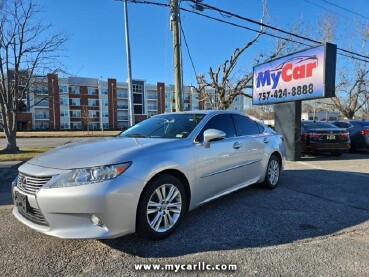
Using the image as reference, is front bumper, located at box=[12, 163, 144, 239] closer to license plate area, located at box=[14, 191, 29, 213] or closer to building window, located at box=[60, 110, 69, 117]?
license plate area, located at box=[14, 191, 29, 213]

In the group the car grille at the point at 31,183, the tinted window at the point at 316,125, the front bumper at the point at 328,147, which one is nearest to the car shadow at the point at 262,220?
the car grille at the point at 31,183

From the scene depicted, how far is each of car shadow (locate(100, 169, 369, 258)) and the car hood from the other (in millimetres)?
1006

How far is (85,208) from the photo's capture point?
2.95 m

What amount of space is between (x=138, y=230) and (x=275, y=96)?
9.15 m

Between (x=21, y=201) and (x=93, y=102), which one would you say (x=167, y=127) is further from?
(x=93, y=102)

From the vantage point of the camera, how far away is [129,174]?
10.4 feet

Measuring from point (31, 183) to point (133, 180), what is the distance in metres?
1.09

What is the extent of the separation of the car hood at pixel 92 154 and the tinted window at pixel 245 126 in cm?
177

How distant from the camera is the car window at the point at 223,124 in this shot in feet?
15.2

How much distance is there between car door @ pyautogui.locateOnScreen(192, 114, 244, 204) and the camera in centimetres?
407

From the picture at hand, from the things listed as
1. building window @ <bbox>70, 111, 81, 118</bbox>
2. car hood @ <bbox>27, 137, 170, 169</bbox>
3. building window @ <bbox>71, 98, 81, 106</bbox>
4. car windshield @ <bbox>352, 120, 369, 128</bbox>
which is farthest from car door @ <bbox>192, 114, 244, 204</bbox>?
building window @ <bbox>71, 98, 81, 106</bbox>

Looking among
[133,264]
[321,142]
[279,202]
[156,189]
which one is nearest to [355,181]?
[279,202]

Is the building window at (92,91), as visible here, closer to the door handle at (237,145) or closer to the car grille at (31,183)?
the door handle at (237,145)

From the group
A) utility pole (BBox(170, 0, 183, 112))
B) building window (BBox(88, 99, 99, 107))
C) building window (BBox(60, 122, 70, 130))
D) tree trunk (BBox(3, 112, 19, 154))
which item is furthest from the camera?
building window (BBox(88, 99, 99, 107))
